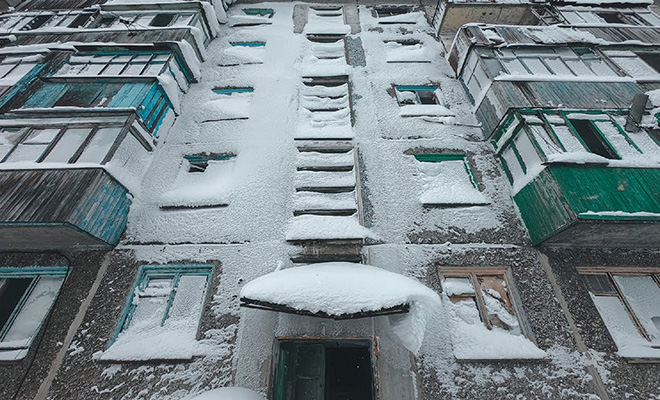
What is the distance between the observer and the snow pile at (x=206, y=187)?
8.11 meters

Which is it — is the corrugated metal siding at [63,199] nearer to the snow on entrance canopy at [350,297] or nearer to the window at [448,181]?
the snow on entrance canopy at [350,297]

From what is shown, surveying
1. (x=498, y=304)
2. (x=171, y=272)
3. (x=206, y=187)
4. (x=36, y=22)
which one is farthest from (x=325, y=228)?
(x=36, y=22)

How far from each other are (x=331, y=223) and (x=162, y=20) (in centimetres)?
1275

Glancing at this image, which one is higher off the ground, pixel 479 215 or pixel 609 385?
pixel 479 215

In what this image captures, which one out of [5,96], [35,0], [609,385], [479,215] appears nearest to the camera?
[609,385]

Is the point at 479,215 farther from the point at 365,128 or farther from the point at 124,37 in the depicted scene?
the point at 124,37

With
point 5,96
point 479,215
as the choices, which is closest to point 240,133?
point 5,96

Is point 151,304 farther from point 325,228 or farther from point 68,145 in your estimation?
point 68,145

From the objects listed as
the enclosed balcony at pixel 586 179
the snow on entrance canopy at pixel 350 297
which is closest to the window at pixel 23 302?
the snow on entrance canopy at pixel 350 297

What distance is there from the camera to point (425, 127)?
9.92 m

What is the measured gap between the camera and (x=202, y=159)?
30.9 ft

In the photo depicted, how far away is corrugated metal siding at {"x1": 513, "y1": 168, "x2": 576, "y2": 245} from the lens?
6.36 m

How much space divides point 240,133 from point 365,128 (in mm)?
4547

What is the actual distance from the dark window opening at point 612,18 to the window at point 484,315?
566 inches
